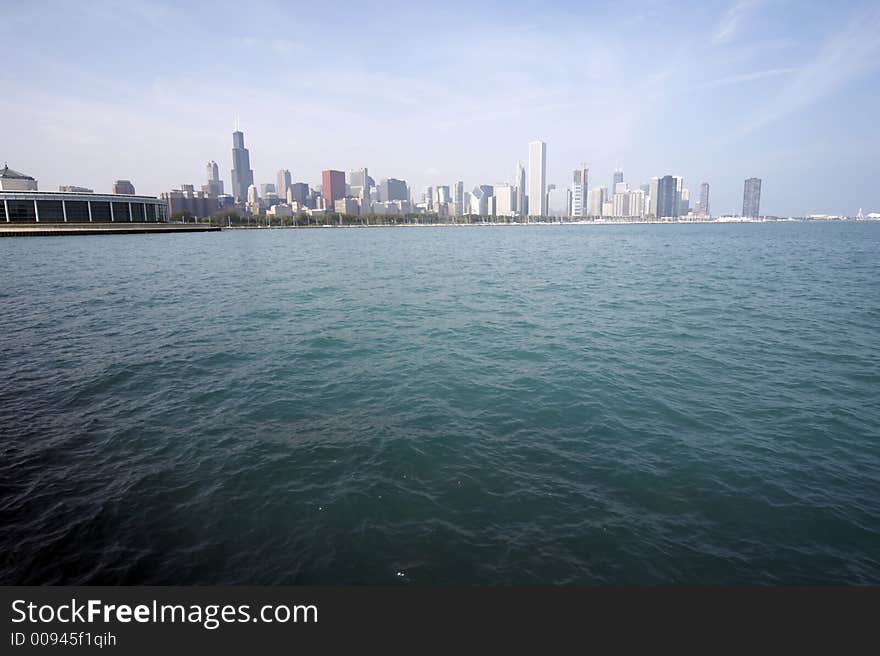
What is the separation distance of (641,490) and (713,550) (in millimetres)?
1714

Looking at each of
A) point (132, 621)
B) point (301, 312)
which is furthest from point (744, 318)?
point (132, 621)

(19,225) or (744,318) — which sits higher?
(19,225)

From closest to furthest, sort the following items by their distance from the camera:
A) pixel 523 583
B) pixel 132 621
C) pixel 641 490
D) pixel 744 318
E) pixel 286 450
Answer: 1. pixel 132 621
2. pixel 523 583
3. pixel 641 490
4. pixel 286 450
5. pixel 744 318

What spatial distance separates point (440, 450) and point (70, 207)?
147785 mm

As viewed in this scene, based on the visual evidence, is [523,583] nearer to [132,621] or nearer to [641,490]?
[641,490]

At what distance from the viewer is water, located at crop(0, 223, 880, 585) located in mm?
7406

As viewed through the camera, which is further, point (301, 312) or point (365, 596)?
point (301, 312)

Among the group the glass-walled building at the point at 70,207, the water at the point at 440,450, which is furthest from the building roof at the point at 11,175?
the water at the point at 440,450

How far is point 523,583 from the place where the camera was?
687 cm

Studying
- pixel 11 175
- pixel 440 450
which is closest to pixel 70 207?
pixel 11 175

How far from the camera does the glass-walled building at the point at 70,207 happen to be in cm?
11150

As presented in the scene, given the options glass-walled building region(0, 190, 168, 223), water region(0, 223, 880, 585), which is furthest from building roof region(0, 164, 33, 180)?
water region(0, 223, 880, 585)

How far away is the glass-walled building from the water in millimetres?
117701

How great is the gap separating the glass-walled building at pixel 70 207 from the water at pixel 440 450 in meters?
118
